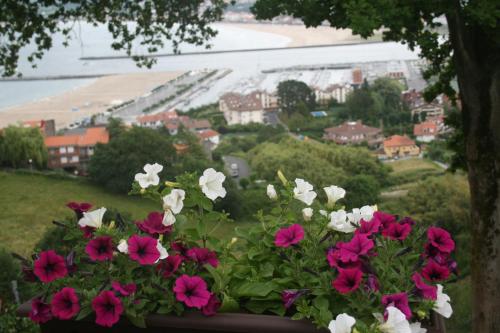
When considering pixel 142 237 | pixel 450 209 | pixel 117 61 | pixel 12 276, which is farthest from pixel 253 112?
pixel 142 237

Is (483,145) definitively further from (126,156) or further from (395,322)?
(126,156)

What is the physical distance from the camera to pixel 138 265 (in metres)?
1.38

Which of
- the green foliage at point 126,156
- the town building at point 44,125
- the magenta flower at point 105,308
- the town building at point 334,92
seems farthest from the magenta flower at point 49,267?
the town building at point 334,92

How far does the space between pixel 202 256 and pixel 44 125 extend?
488 inches

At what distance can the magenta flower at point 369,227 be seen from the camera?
1381 millimetres

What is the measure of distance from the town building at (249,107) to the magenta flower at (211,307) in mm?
12785

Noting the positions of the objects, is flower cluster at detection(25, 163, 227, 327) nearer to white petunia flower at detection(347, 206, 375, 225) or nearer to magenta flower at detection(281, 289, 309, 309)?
magenta flower at detection(281, 289, 309, 309)

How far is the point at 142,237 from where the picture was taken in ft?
4.40

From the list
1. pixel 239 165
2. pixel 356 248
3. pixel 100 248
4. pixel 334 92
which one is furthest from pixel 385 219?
pixel 334 92

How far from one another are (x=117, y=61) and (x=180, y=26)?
29.7 ft

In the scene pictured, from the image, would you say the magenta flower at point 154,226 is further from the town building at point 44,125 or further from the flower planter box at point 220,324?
the town building at point 44,125

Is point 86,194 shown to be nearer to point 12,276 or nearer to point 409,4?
point 12,276

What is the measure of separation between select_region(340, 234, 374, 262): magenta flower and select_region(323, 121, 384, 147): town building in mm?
11682

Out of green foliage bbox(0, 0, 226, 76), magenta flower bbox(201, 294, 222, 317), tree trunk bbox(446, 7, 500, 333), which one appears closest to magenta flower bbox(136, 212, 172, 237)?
magenta flower bbox(201, 294, 222, 317)
